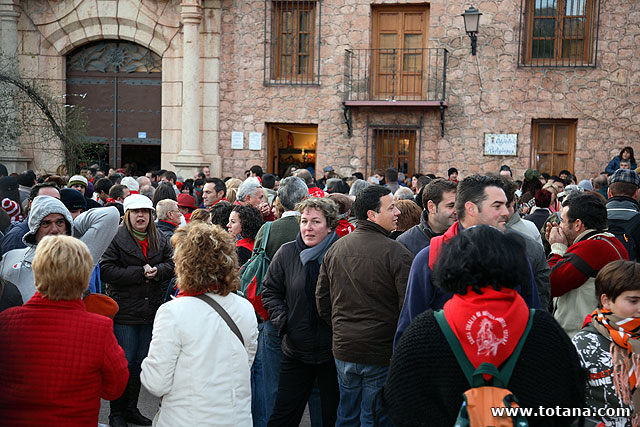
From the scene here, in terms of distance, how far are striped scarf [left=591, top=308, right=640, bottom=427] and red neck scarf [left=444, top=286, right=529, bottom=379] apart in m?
0.98

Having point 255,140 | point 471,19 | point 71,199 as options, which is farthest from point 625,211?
point 255,140

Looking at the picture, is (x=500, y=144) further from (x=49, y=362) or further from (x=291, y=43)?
(x=49, y=362)

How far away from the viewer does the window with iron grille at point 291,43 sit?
1560cm

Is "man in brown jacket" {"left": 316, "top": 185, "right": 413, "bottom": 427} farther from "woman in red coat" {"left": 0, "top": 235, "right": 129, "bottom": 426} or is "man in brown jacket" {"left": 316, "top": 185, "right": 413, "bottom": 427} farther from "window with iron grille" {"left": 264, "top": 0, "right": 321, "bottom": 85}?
"window with iron grille" {"left": 264, "top": 0, "right": 321, "bottom": 85}

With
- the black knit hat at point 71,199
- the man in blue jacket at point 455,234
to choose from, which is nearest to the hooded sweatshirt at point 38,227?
the black knit hat at point 71,199

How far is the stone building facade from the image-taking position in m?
14.3

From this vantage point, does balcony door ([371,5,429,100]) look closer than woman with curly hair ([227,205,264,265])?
No

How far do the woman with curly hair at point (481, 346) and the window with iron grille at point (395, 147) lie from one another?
12.7m

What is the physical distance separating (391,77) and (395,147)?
162cm

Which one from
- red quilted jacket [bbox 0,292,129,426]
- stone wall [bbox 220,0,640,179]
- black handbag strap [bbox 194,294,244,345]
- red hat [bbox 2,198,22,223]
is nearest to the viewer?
red quilted jacket [bbox 0,292,129,426]

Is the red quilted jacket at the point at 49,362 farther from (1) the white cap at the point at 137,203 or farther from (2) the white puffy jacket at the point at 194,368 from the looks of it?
(1) the white cap at the point at 137,203

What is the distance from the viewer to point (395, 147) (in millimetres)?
15398

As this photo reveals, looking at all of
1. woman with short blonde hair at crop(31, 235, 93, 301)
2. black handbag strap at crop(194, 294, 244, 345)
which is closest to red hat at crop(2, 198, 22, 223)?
woman with short blonde hair at crop(31, 235, 93, 301)

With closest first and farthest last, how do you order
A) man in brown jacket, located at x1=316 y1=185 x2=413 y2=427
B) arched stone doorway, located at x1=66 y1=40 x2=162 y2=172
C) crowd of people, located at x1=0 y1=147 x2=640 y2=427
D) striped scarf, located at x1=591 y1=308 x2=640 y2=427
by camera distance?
crowd of people, located at x1=0 y1=147 x2=640 y2=427
striped scarf, located at x1=591 y1=308 x2=640 y2=427
man in brown jacket, located at x1=316 y1=185 x2=413 y2=427
arched stone doorway, located at x1=66 y1=40 x2=162 y2=172
